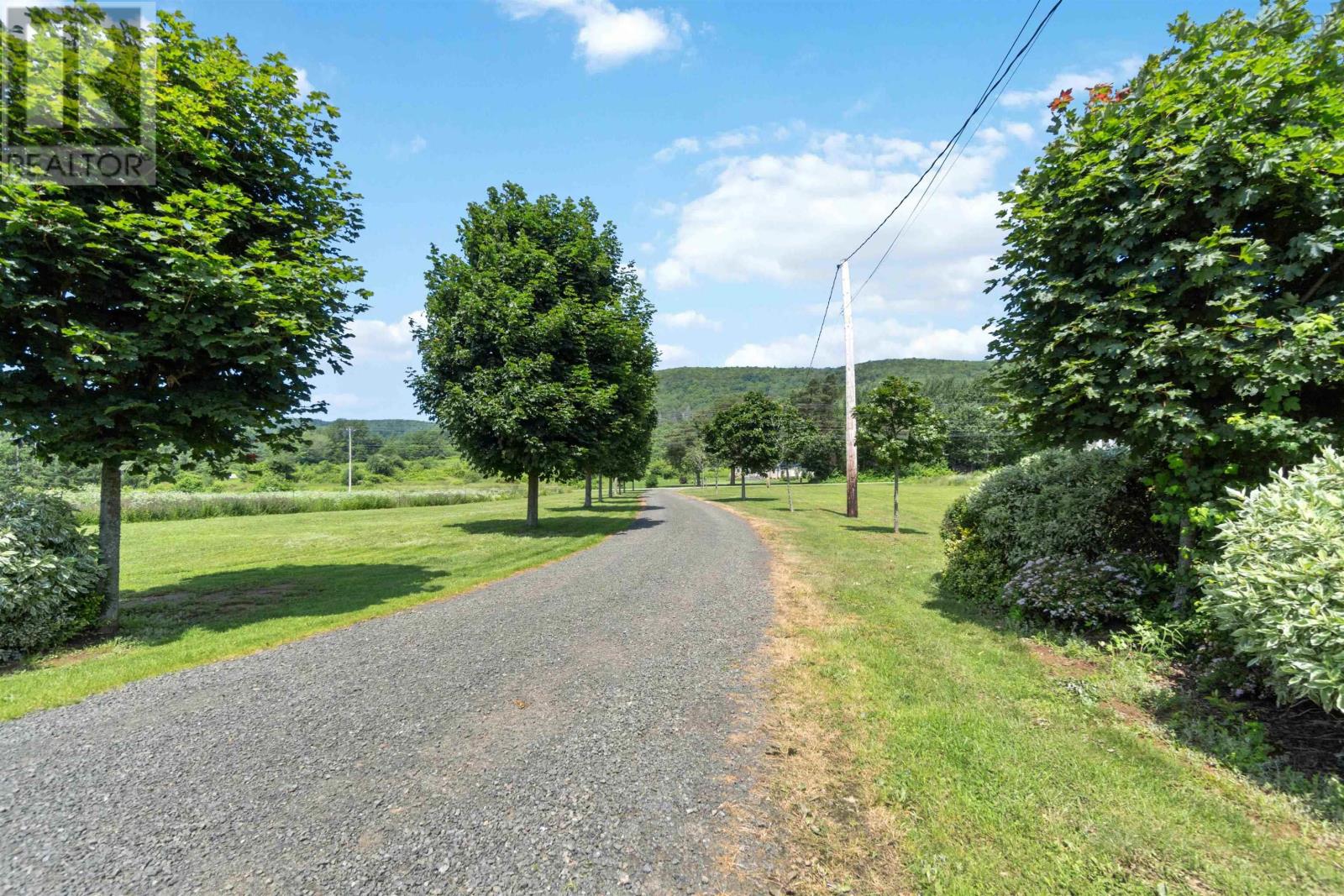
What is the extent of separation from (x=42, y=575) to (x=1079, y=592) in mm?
11611

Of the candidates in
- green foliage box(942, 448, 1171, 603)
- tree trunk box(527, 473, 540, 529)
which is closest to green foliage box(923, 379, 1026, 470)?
tree trunk box(527, 473, 540, 529)

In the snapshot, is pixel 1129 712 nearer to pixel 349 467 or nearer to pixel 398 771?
pixel 398 771

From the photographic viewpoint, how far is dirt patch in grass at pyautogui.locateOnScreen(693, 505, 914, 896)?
9.52 feet

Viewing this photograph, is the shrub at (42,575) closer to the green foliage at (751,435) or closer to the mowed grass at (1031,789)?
the mowed grass at (1031,789)

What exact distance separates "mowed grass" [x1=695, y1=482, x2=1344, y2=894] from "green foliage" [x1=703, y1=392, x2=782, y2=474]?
32.2m

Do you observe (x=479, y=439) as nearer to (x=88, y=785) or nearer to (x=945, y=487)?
(x=88, y=785)

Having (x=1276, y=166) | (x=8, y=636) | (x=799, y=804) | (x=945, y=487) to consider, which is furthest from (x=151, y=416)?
(x=945, y=487)

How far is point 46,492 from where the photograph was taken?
711 cm

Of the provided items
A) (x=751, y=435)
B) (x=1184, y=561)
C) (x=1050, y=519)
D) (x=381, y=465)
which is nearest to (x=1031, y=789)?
(x=1184, y=561)

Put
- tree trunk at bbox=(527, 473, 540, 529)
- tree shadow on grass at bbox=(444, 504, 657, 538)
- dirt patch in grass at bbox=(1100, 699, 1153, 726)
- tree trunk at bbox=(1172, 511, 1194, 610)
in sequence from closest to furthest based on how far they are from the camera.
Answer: dirt patch in grass at bbox=(1100, 699, 1153, 726) < tree trunk at bbox=(1172, 511, 1194, 610) < tree shadow on grass at bbox=(444, 504, 657, 538) < tree trunk at bbox=(527, 473, 540, 529)

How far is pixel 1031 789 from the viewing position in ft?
11.7

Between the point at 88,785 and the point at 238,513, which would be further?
the point at 238,513

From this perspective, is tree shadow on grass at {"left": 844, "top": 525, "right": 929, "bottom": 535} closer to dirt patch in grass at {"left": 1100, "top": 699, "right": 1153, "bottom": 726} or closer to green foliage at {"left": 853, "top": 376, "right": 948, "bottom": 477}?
green foliage at {"left": 853, "top": 376, "right": 948, "bottom": 477}

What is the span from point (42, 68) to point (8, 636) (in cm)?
614
